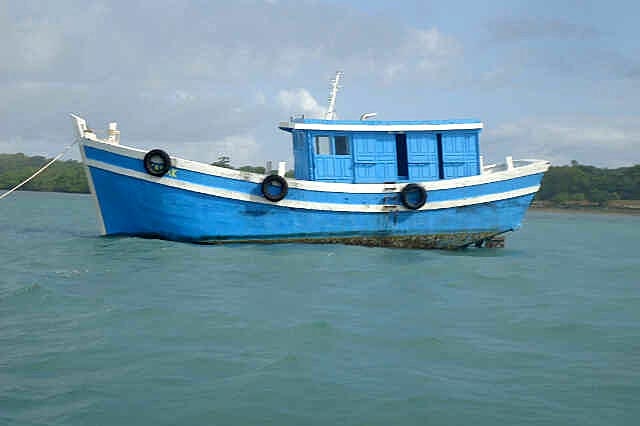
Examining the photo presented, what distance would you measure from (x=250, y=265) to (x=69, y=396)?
7.62m

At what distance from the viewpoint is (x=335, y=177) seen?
17.2 m

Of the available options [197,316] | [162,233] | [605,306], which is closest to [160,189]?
[162,233]

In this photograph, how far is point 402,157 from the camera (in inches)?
706

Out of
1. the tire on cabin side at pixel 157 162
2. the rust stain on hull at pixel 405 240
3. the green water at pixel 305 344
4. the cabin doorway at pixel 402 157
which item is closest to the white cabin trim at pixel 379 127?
the cabin doorway at pixel 402 157

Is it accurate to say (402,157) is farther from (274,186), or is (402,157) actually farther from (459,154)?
(274,186)

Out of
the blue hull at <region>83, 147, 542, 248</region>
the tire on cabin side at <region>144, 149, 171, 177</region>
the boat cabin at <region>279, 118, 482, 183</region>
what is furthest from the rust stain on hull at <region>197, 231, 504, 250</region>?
the tire on cabin side at <region>144, 149, 171, 177</region>

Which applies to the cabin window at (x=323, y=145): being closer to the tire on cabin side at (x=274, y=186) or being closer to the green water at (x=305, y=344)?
the tire on cabin side at (x=274, y=186)

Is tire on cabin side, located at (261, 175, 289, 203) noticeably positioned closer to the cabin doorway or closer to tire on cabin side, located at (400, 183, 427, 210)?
tire on cabin side, located at (400, 183, 427, 210)

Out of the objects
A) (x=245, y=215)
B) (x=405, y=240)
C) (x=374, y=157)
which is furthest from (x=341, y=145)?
(x=245, y=215)

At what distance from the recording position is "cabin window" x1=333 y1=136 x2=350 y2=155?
678 inches

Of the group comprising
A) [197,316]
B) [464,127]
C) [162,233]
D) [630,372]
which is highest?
[464,127]

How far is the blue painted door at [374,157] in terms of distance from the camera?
17.3m

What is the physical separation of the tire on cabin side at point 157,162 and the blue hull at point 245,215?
258 millimetres

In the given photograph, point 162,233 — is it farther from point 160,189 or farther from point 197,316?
point 197,316
